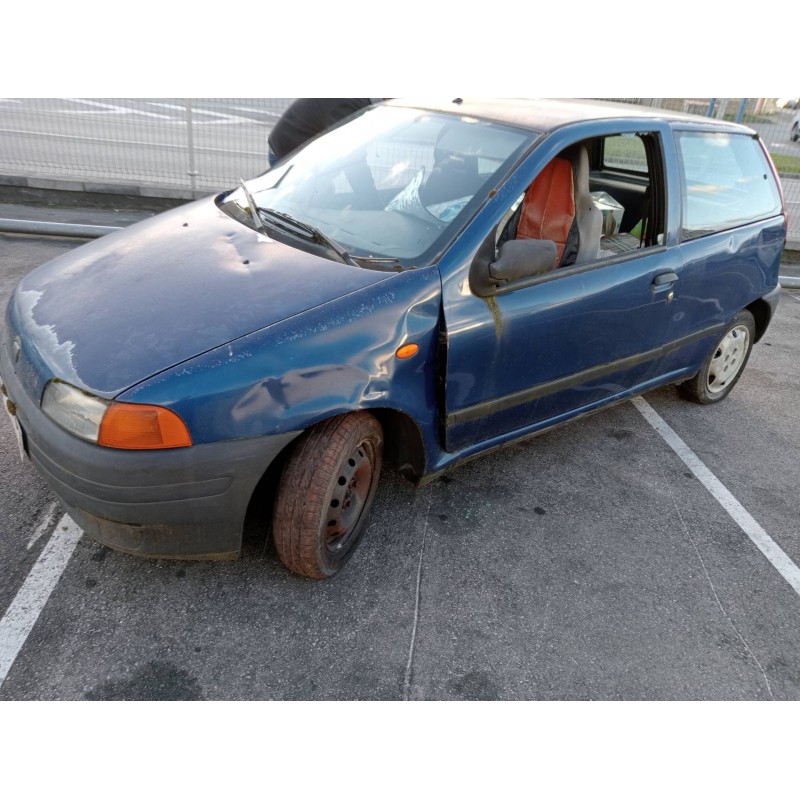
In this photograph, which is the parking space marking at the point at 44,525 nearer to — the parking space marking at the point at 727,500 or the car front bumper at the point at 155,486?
the car front bumper at the point at 155,486

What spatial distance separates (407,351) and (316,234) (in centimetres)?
67

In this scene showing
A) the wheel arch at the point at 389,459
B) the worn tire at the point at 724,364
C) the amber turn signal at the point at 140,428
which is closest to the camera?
the amber turn signal at the point at 140,428

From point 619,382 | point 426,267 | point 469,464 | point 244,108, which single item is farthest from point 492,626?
point 244,108

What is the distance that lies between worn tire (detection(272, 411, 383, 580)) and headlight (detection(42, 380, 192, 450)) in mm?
418

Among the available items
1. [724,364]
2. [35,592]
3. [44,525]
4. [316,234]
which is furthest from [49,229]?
[724,364]

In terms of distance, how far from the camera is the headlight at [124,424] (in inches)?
75.9

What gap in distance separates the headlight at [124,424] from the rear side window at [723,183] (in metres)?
2.61

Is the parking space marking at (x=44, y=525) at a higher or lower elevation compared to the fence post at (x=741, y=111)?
lower

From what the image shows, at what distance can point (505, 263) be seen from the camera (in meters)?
2.49

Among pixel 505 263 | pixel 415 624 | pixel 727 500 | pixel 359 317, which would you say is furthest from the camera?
pixel 727 500

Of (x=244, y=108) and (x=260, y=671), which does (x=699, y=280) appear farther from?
(x=244, y=108)

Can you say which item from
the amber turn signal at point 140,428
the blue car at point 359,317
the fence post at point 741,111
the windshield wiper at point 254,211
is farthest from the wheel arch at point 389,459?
the fence post at point 741,111

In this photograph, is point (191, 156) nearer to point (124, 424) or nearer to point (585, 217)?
point (585, 217)

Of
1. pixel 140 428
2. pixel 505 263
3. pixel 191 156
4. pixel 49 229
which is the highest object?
pixel 505 263
